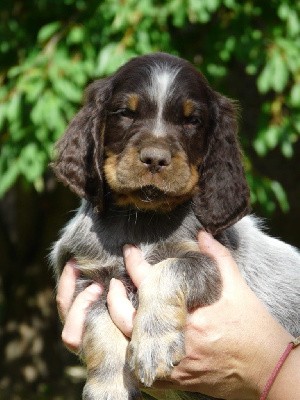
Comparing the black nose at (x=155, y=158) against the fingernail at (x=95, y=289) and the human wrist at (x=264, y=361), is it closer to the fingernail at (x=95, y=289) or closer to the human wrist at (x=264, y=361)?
the fingernail at (x=95, y=289)

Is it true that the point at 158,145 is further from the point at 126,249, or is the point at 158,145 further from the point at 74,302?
the point at 74,302

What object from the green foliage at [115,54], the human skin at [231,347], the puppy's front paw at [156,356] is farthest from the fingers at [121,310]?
the green foliage at [115,54]

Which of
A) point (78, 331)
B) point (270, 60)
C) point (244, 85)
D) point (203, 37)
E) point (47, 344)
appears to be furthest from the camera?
point (47, 344)

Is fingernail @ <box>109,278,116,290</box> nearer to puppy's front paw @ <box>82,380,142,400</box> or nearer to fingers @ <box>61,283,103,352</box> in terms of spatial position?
fingers @ <box>61,283,103,352</box>

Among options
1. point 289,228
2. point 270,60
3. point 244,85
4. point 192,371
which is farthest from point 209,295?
point 289,228

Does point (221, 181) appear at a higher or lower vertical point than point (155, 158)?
lower

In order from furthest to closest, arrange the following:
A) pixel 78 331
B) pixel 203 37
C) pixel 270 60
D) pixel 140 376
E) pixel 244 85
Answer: pixel 244 85, pixel 203 37, pixel 270 60, pixel 78 331, pixel 140 376

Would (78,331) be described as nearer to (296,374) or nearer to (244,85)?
(296,374)

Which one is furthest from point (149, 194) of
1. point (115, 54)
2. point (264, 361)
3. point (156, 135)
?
point (115, 54)
